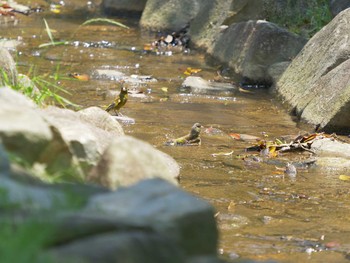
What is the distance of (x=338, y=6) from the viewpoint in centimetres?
1348

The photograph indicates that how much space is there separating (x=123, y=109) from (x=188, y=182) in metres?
3.06

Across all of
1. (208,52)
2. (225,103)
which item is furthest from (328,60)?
(208,52)

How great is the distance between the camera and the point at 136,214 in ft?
10.8

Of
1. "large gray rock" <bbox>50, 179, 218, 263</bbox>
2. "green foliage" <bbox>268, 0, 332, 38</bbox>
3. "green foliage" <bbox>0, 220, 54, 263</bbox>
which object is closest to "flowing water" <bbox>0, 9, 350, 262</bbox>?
"green foliage" <bbox>268, 0, 332, 38</bbox>

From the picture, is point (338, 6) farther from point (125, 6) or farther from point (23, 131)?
point (23, 131)

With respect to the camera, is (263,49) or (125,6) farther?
(125,6)

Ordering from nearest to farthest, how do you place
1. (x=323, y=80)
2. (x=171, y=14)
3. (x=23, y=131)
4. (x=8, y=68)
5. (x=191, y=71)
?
(x=23, y=131) → (x=8, y=68) → (x=323, y=80) → (x=191, y=71) → (x=171, y=14)

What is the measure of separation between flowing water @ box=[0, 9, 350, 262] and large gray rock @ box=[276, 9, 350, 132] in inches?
9.0

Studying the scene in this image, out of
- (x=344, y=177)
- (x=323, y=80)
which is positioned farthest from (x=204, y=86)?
(x=344, y=177)

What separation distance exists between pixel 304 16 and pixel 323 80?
3.93 metres

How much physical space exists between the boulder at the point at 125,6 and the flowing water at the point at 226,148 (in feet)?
8.62

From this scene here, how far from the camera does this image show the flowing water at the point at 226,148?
19.2ft

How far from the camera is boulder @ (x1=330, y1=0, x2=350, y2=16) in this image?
1336 centimetres

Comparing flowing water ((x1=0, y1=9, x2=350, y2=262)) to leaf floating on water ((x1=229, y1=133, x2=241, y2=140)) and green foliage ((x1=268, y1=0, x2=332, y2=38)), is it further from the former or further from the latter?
green foliage ((x1=268, y1=0, x2=332, y2=38))
